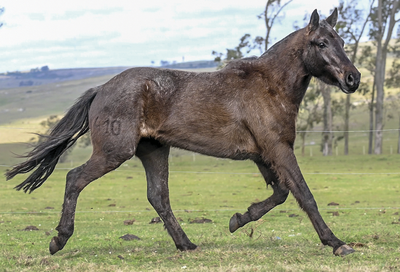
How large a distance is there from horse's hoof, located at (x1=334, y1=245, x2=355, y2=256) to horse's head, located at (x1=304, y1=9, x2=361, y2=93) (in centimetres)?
188

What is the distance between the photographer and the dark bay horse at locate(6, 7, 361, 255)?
21.9ft

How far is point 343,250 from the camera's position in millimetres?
6309

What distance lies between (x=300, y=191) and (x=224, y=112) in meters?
1.36

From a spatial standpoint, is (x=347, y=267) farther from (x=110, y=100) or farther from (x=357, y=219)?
(x=357, y=219)

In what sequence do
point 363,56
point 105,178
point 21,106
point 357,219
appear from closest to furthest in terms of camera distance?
point 357,219, point 105,178, point 363,56, point 21,106

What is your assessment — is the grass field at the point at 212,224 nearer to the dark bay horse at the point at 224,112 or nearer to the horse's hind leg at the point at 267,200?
the horse's hind leg at the point at 267,200

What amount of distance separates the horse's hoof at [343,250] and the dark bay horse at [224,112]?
88 millimetres

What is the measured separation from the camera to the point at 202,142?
6824 millimetres

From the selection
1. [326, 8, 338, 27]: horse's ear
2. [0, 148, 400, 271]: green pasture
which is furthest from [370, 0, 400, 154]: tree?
[326, 8, 338, 27]: horse's ear

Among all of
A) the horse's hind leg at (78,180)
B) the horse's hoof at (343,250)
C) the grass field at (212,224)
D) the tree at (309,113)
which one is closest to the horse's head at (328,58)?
the horse's hoof at (343,250)

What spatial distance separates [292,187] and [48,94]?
532ft

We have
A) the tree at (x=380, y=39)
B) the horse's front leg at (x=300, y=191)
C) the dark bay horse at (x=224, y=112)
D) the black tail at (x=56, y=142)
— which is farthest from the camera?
the tree at (x=380, y=39)

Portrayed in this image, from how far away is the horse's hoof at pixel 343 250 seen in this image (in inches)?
248

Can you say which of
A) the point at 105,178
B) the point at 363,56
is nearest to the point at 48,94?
the point at 363,56
